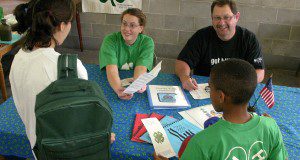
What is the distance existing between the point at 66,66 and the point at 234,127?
68cm

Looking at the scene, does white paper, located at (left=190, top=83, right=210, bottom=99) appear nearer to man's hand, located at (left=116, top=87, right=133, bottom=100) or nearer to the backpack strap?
man's hand, located at (left=116, top=87, right=133, bottom=100)

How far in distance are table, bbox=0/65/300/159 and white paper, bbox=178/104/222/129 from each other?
6 cm

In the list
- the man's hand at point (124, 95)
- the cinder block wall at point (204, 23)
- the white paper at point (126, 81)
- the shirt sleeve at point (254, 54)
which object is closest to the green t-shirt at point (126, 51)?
the white paper at point (126, 81)

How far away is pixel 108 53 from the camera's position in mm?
2176

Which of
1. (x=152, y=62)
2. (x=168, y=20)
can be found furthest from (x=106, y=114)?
(x=168, y=20)

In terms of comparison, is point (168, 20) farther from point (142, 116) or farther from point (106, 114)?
point (106, 114)

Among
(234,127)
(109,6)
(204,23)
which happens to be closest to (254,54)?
(234,127)

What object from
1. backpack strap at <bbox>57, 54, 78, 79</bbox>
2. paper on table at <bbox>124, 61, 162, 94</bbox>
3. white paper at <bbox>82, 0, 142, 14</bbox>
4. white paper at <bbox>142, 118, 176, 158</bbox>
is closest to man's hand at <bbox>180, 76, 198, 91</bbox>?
paper on table at <bbox>124, 61, 162, 94</bbox>

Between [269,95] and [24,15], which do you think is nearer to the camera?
[24,15]

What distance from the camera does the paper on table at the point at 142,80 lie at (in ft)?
5.52

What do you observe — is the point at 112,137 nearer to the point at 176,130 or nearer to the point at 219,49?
the point at 176,130

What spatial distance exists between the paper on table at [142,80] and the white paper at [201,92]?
0.35m

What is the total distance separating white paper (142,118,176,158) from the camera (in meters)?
1.39

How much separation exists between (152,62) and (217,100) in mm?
1173
